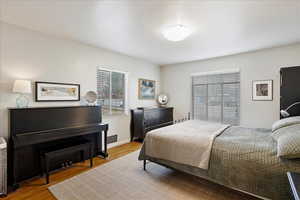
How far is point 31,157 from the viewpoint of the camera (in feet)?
8.14

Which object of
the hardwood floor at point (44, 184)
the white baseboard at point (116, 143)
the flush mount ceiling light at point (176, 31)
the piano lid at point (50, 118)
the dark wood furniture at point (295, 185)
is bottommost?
the hardwood floor at point (44, 184)

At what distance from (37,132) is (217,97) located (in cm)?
447

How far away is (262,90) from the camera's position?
12.2ft

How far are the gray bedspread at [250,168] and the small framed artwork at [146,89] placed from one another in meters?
3.11

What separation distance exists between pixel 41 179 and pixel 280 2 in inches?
168

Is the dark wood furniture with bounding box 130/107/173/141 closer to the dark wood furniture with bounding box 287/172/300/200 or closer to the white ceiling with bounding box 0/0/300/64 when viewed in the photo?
the white ceiling with bounding box 0/0/300/64

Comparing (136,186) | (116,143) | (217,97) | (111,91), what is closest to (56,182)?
(136,186)

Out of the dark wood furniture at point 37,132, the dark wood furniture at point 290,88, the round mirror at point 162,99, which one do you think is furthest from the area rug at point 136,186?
the round mirror at point 162,99

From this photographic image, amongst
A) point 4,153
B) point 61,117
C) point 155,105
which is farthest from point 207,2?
point 155,105

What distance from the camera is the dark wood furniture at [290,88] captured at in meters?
2.93

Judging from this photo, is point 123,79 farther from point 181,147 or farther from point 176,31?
point 181,147

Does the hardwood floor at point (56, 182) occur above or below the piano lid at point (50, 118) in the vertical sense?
below

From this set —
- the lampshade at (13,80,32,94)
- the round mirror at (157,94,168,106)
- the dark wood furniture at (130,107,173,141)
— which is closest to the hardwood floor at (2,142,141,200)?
the dark wood furniture at (130,107,173,141)

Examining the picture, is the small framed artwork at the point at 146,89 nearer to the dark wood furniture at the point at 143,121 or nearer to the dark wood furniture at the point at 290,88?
the dark wood furniture at the point at 143,121
